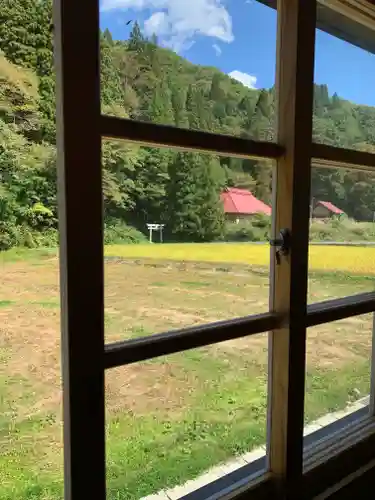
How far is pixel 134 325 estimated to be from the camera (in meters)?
0.76

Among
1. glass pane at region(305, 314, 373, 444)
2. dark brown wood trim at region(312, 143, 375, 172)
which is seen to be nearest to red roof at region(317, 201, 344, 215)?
dark brown wood trim at region(312, 143, 375, 172)

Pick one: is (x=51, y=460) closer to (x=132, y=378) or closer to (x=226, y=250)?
(x=132, y=378)

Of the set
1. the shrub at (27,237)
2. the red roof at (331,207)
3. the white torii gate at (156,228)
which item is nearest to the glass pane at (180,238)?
the white torii gate at (156,228)

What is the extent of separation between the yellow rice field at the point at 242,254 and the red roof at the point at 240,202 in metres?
0.09

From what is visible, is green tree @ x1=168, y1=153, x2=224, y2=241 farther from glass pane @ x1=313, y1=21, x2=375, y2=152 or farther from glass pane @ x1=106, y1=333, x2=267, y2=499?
glass pane @ x1=313, y1=21, x2=375, y2=152

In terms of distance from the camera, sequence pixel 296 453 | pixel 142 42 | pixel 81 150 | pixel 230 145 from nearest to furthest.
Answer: pixel 81 150 < pixel 142 42 < pixel 230 145 < pixel 296 453

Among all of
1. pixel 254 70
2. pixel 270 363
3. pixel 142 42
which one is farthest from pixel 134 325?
pixel 254 70

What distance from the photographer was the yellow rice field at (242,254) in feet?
2.58

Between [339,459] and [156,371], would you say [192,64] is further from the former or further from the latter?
[339,459]

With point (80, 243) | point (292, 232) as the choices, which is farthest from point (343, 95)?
point (80, 243)

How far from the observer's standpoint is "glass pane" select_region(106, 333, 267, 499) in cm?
77

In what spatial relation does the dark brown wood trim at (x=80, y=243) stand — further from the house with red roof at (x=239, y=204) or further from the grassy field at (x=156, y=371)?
the house with red roof at (x=239, y=204)

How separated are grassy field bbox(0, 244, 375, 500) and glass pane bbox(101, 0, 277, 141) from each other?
29cm

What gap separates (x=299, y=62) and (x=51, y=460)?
3.33ft
